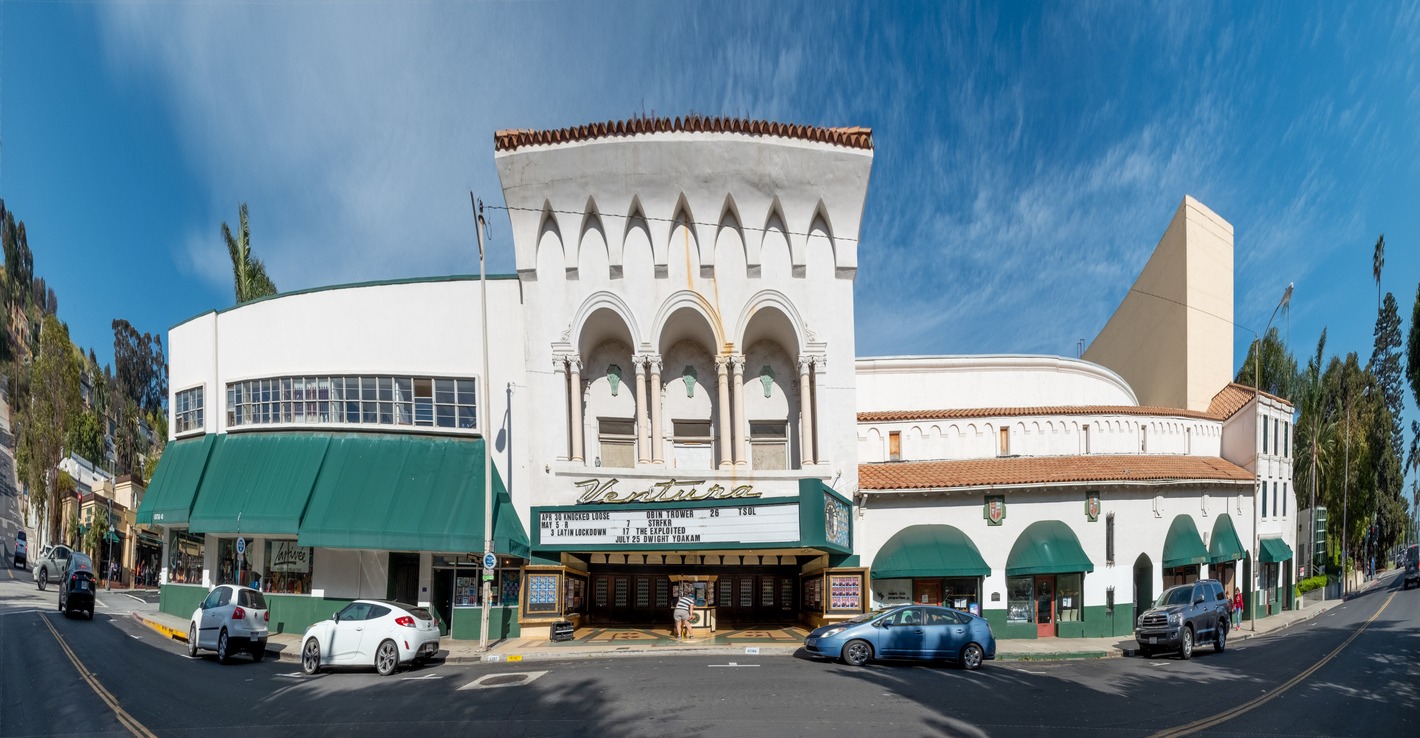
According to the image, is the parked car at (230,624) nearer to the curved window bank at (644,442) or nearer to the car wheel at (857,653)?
the curved window bank at (644,442)

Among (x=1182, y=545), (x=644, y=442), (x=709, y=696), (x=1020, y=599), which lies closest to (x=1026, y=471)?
(x=1020, y=599)

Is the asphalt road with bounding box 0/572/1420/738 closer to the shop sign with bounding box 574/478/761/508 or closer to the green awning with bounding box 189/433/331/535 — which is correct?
the green awning with bounding box 189/433/331/535

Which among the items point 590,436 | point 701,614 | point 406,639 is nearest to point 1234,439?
point 701,614

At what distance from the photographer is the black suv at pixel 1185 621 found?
786 inches

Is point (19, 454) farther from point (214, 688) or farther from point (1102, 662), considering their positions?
point (1102, 662)

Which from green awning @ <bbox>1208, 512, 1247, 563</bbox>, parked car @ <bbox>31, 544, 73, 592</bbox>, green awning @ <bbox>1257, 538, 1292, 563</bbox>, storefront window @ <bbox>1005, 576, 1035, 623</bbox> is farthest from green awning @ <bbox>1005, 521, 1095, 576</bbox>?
parked car @ <bbox>31, 544, 73, 592</bbox>

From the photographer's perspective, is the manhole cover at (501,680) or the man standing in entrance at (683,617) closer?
the manhole cover at (501,680)

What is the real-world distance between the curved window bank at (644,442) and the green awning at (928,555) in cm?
8

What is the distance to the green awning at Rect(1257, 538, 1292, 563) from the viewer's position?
101 ft

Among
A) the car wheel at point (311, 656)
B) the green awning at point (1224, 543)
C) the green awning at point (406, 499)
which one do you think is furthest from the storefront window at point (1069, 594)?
the car wheel at point (311, 656)

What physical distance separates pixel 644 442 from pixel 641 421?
0.69 m

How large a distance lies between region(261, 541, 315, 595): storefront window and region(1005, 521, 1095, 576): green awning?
2217 centimetres

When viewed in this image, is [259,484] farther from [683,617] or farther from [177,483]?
[683,617]

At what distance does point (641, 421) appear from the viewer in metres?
25.5
